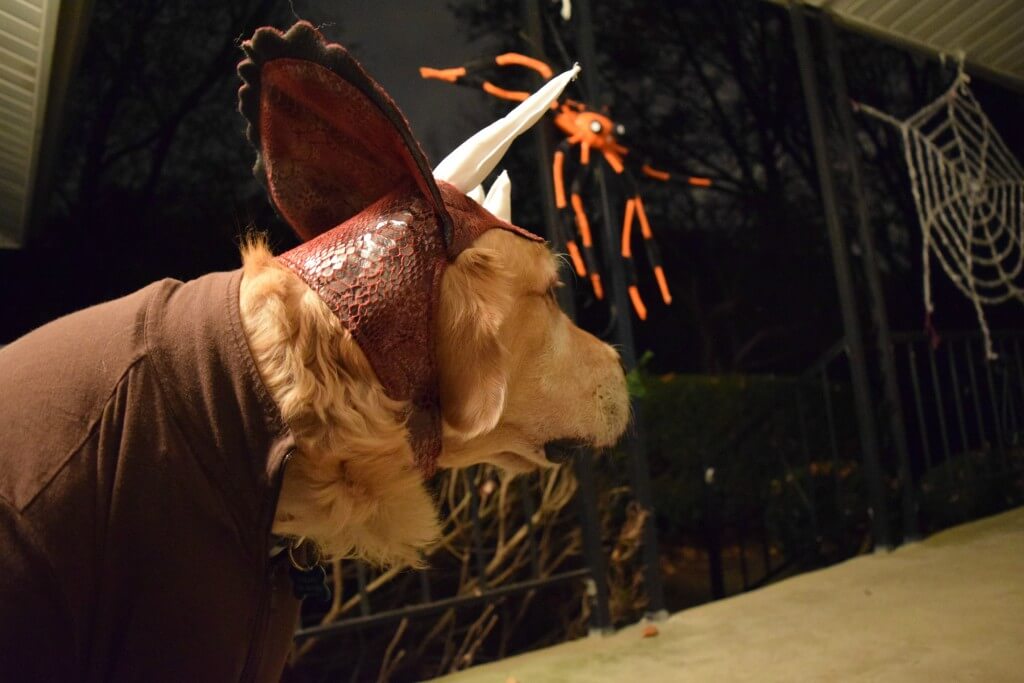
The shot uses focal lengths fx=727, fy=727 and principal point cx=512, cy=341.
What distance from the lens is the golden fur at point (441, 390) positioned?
3.03 feet

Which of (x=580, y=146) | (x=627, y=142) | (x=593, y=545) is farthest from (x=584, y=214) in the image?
(x=593, y=545)

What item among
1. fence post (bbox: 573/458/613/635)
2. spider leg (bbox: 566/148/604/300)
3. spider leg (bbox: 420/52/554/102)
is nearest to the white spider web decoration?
spider leg (bbox: 566/148/604/300)

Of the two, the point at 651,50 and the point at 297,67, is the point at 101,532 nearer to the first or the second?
the point at 297,67

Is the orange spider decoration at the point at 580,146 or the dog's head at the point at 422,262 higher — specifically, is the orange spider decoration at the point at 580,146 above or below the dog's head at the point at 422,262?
above

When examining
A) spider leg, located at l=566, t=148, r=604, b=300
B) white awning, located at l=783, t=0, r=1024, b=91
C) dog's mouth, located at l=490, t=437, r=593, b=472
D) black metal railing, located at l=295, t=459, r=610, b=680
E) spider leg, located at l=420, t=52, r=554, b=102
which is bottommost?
black metal railing, located at l=295, t=459, r=610, b=680

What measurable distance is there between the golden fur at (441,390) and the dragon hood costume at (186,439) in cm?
3

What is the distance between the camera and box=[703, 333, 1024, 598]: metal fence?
3508 millimetres

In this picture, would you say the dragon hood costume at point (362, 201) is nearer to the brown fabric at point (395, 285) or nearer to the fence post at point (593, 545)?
the brown fabric at point (395, 285)

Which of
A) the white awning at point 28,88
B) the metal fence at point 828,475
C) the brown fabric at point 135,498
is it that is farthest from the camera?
the metal fence at point 828,475

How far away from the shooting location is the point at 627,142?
3541 mm

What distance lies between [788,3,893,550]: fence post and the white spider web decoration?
395 millimetres

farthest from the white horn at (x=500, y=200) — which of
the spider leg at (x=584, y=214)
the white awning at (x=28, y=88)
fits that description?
the spider leg at (x=584, y=214)

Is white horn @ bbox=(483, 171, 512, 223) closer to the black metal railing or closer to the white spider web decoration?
the black metal railing

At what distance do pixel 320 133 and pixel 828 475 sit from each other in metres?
3.52
